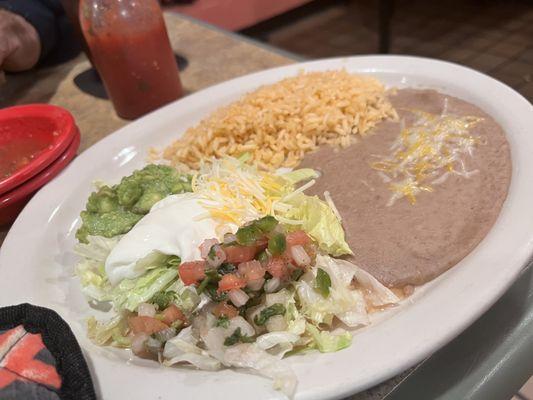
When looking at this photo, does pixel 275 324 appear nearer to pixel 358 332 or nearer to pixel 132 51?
pixel 358 332

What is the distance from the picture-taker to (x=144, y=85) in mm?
2219

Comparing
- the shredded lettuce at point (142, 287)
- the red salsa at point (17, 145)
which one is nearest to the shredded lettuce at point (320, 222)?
the shredded lettuce at point (142, 287)

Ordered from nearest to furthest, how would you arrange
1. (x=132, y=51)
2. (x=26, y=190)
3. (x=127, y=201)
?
(x=127, y=201) < (x=26, y=190) < (x=132, y=51)

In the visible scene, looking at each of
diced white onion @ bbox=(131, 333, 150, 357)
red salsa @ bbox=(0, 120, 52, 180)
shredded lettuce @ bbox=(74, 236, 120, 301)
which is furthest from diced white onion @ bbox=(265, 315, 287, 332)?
red salsa @ bbox=(0, 120, 52, 180)

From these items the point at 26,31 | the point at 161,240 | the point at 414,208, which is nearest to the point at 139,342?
the point at 161,240

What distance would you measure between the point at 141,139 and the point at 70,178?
1.05 ft

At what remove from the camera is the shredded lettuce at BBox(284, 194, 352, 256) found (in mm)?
1309

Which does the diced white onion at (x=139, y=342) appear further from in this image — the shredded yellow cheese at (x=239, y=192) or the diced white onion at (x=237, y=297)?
the shredded yellow cheese at (x=239, y=192)

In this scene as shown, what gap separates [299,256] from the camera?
1168mm

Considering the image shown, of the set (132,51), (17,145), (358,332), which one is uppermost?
(132,51)

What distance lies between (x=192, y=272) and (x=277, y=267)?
0.19 meters

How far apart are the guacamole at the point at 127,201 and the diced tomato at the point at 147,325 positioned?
0.39 meters

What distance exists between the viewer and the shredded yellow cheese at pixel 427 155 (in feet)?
4.82

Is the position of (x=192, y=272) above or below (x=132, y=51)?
below
